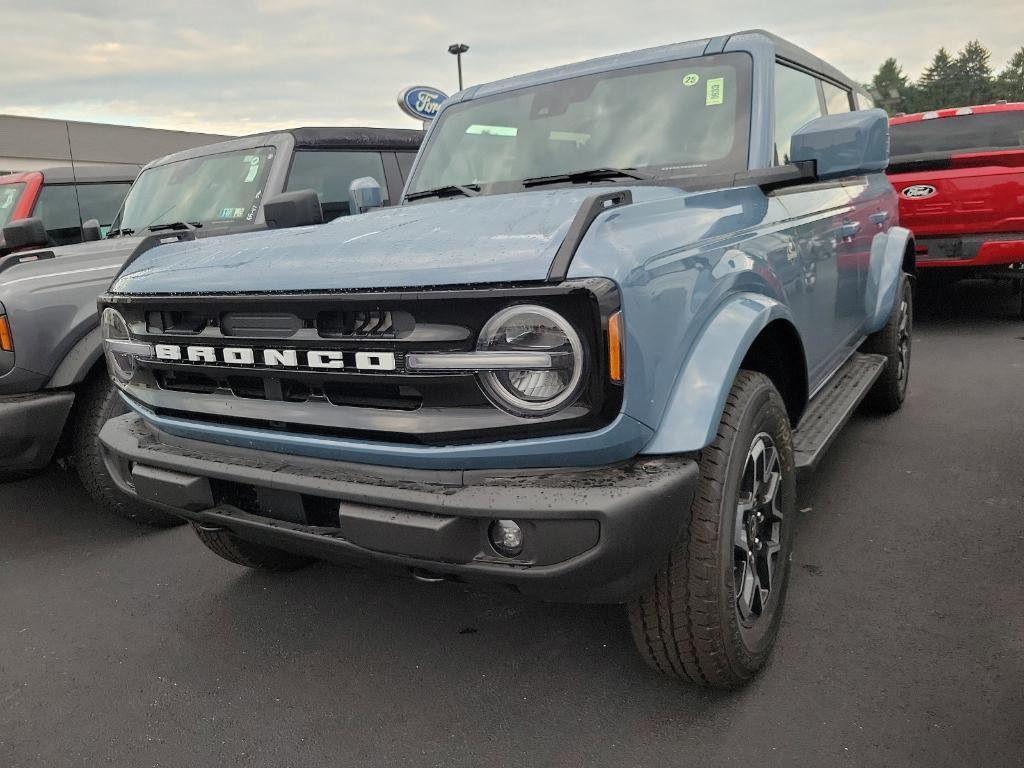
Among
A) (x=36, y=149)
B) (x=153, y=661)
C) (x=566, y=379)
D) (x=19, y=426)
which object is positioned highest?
(x=36, y=149)

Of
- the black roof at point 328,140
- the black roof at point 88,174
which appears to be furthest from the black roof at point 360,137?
the black roof at point 88,174

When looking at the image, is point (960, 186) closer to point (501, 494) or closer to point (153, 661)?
point (501, 494)

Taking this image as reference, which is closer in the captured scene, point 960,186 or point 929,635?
point 929,635

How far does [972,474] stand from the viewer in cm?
374

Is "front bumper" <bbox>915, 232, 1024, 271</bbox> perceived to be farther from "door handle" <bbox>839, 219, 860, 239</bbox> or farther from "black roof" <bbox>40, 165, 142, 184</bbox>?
"black roof" <bbox>40, 165, 142, 184</bbox>

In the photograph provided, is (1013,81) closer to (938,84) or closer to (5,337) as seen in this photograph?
(938,84)

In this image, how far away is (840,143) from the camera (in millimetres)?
2543

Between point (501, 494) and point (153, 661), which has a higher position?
point (501, 494)

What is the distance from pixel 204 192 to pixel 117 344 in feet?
8.81

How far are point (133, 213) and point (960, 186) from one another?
253 inches

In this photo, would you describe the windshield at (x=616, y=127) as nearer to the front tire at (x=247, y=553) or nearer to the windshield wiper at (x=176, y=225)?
the front tire at (x=247, y=553)

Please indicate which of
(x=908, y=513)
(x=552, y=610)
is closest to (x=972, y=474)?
(x=908, y=513)

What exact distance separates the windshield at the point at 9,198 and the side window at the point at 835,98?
6.30 meters

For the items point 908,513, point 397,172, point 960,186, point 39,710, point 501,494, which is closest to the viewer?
point 501,494
